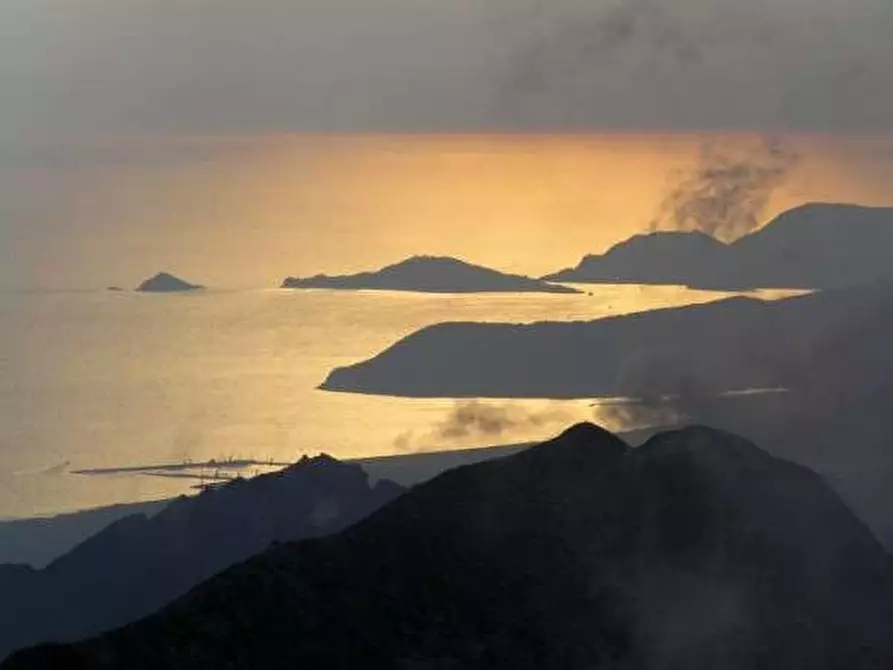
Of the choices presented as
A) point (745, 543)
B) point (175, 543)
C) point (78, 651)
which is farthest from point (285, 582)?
point (175, 543)

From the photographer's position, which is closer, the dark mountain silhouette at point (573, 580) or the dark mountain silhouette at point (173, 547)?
the dark mountain silhouette at point (573, 580)

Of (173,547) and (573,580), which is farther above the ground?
(573,580)

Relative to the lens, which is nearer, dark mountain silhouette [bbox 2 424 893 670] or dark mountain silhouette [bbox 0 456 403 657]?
dark mountain silhouette [bbox 2 424 893 670]

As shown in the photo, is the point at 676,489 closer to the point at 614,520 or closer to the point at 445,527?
the point at 614,520
